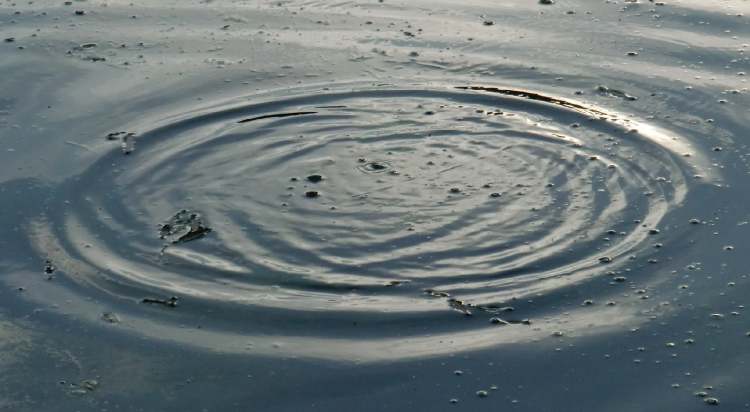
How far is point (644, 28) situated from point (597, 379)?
428 cm

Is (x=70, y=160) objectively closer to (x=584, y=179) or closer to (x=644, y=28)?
(x=584, y=179)

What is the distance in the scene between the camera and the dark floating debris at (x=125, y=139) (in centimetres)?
718

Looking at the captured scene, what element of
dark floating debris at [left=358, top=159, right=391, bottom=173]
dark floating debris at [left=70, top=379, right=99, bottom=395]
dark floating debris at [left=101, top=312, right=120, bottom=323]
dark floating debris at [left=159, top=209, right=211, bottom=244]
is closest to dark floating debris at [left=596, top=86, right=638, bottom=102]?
dark floating debris at [left=358, top=159, right=391, bottom=173]

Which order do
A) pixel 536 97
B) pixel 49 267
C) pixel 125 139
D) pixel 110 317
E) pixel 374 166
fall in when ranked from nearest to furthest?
pixel 110 317 < pixel 49 267 < pixel 374 166 < pixel 125 139 < pixel 536 97

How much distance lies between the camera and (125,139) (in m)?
7.30

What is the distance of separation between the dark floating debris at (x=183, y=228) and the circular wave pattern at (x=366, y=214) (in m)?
0.04

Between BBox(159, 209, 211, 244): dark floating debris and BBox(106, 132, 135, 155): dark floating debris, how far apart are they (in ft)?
2.88

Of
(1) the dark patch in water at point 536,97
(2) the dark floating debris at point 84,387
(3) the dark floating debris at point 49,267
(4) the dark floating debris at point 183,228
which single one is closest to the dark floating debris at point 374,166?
(4) the dark floating debris at point 183,228

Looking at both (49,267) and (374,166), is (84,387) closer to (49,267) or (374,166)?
(49,267)

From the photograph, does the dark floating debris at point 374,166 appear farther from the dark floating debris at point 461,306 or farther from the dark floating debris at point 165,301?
the dark floating debris at point 165,301

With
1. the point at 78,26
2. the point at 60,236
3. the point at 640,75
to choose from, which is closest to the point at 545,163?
the point at 640,75

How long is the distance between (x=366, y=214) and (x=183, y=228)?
96cm

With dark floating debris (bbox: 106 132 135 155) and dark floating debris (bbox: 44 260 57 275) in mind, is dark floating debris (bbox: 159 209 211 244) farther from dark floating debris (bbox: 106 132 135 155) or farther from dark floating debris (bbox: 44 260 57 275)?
dark floating debris (bbox: 106 132 135 155)

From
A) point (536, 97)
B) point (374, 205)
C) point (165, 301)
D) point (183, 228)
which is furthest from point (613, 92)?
point (165, 301)
